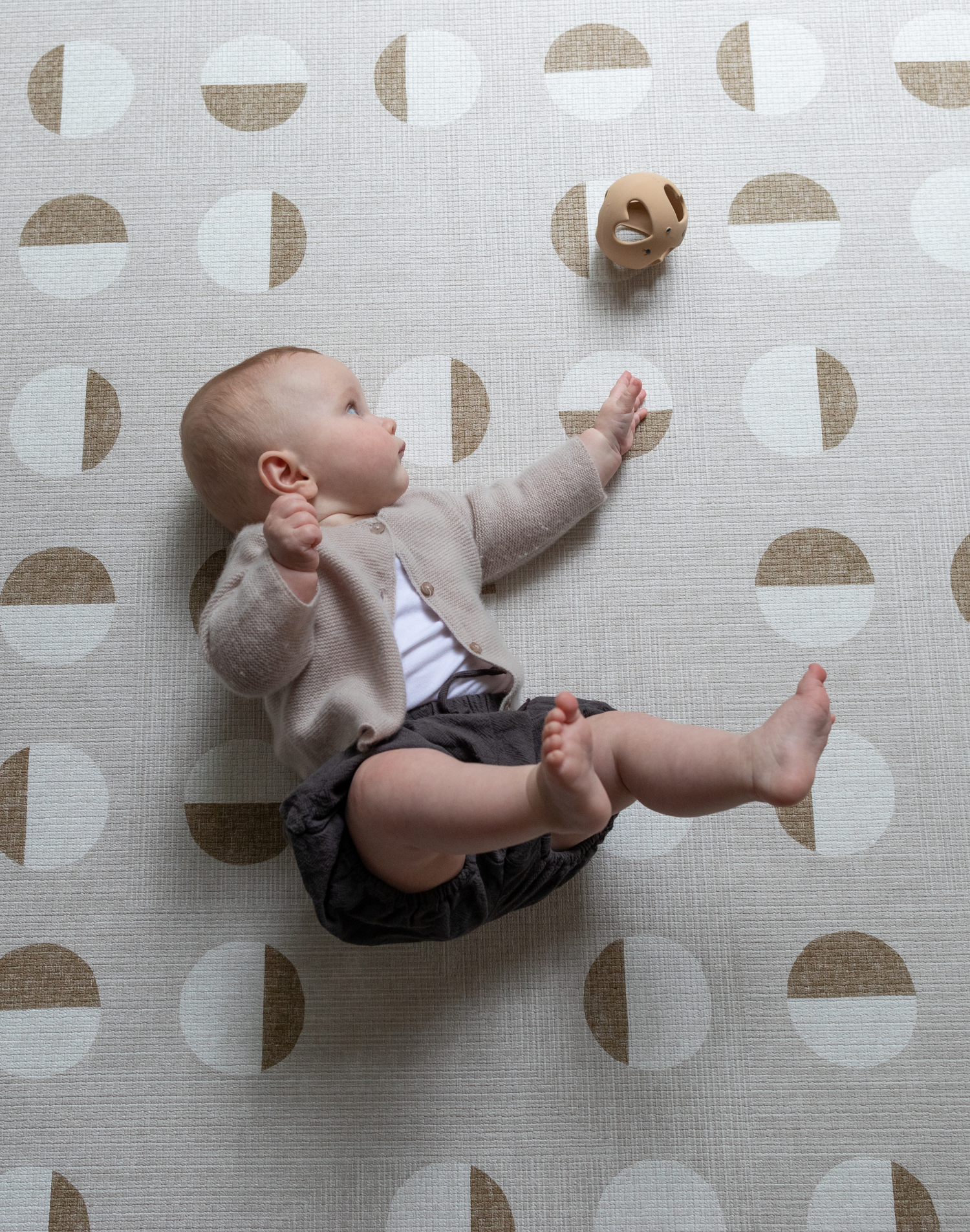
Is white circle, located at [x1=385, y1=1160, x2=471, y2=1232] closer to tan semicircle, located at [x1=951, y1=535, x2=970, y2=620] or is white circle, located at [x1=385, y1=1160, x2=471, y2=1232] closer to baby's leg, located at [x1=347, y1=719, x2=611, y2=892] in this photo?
baby's leg, located at [x1=347, y1=719, x2=611, y2=892]

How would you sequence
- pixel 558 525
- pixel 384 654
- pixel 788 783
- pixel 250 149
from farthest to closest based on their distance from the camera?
pixel 250 149 < pixel 558 525 < pixel 384 654 < pixel 788 783

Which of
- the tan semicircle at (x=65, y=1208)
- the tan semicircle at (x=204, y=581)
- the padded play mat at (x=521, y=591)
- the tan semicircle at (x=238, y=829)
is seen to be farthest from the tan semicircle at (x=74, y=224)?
the tan semicircle at (x=65, y=1208)

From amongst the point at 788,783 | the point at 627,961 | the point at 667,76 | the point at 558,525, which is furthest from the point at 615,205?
the point at 627,961

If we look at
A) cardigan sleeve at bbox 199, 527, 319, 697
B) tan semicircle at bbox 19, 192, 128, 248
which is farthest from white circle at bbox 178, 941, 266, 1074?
tan semicircle at bbox 19, 192, 128, 248

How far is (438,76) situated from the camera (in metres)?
1.16

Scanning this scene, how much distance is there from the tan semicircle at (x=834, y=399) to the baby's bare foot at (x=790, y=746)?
360mm

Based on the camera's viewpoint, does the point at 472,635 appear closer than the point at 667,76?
Yes

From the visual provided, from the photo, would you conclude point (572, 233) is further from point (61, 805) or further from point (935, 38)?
point (61, 805)

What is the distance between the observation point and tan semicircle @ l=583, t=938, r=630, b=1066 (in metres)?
1.01

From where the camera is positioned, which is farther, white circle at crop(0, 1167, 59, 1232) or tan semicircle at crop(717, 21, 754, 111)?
tan semicircle at crop(717, 21, 754, 111)

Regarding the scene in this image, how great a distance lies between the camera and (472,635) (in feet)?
3.22

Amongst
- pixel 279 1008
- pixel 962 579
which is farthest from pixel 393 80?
pixel 279 1008

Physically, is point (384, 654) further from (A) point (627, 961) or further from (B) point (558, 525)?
(A) point (627, 961)

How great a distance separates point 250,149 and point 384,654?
2.03 ft
